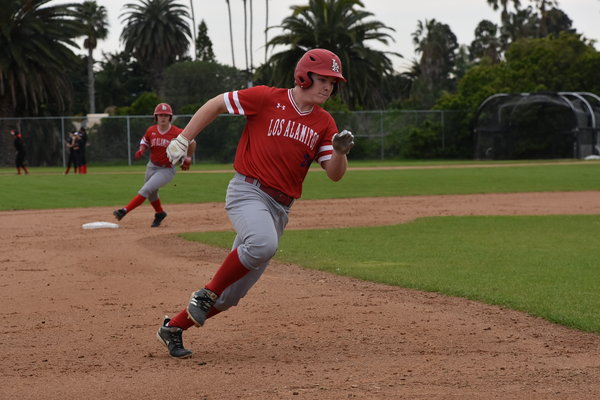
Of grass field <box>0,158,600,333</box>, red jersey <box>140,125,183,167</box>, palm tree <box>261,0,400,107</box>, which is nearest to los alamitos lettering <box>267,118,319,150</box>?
grass field <box>0,158,600,333</box>

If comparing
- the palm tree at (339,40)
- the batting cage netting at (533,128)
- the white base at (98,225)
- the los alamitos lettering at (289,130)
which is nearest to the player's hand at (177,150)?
the los alamitos lettering at (289,130)

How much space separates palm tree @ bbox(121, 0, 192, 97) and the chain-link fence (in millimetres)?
33137

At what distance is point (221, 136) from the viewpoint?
4650 centimetres

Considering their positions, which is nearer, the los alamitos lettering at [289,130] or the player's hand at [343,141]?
the player's hand at [343,141]

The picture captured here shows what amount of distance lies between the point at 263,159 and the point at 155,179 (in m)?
9.20

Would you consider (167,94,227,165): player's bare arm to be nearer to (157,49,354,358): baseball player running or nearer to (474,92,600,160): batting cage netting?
(157,49,354,358): baseball player running

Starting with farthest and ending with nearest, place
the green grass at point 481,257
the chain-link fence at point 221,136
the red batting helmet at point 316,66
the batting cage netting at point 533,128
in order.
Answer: the chain-link fence at point 221,136
the batting cage netting at point 533,128
the green grass at point 481,257
the red batting helmet at point 316,66

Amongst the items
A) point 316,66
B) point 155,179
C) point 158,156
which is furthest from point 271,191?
point 158,156

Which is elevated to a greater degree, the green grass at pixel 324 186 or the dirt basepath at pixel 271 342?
the dirt basepath at pixel 271 342

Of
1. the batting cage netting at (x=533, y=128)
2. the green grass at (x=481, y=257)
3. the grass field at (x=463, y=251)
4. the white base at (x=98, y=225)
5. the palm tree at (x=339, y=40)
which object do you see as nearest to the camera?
the green grass at (x=481, y=257)

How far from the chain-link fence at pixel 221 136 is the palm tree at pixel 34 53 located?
293cm

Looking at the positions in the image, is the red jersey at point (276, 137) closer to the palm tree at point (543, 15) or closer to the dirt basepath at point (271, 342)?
the dirt basepath at point (271, 342)

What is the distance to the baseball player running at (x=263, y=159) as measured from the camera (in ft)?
19.0

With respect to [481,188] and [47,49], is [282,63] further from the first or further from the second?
[481,188]
